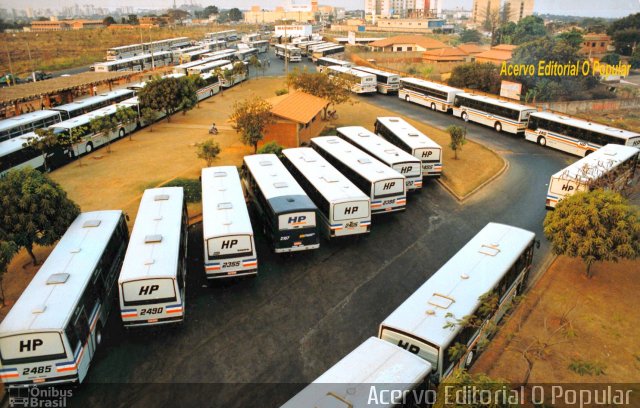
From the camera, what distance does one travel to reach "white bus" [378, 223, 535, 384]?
504 inches

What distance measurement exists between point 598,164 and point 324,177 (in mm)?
16472

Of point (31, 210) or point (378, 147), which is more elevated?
point (31, 210)

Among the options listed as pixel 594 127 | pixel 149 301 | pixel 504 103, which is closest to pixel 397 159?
pixel 149 301

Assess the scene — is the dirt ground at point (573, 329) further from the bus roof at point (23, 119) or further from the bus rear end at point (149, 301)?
the bus roof at point (23, 119)

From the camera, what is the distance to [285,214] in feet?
66.4

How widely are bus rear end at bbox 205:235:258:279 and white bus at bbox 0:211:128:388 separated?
154 inches

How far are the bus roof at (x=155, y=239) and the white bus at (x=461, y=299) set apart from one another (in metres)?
8.05

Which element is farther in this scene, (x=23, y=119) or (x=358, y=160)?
(x=23, y=119)

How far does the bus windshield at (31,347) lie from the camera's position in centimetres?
1277

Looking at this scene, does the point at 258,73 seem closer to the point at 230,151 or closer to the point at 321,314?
the point at 230,151

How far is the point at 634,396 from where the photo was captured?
13695 mm

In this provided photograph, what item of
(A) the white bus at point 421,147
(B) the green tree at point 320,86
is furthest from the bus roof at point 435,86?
(A) the white bus at point 421,147

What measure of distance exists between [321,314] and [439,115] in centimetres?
3860

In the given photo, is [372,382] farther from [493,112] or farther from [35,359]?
[493,112]
